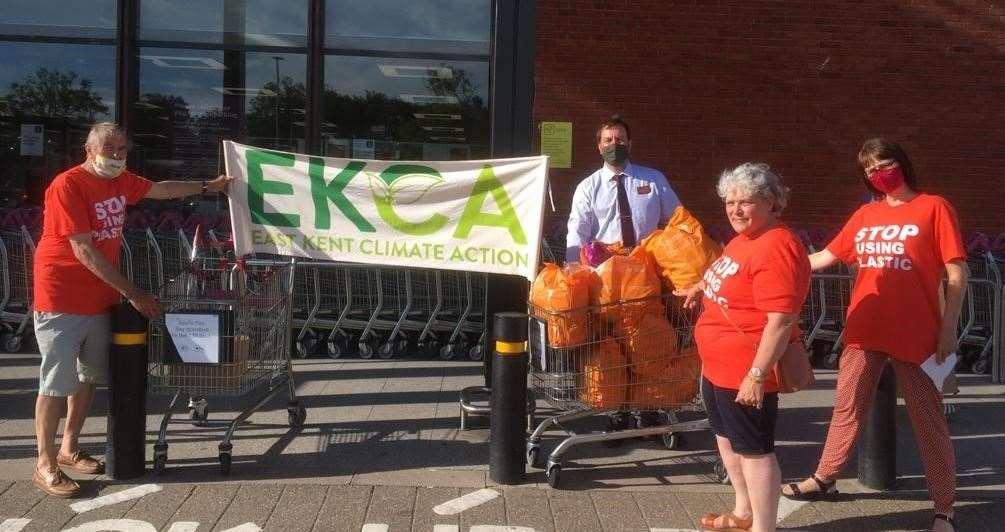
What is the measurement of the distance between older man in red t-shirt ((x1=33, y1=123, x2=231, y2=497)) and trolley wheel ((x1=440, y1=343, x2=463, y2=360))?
13.5ft

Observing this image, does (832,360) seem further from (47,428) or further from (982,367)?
(47,428)

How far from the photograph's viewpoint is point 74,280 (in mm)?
5270

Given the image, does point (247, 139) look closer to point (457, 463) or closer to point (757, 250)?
point (457, 463)

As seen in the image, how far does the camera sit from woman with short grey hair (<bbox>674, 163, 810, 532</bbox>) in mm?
4055

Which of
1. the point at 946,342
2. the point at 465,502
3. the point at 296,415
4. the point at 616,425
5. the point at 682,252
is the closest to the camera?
the point at 946,342

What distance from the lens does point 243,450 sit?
6.11 m

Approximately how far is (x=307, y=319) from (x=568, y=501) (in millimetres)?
4450

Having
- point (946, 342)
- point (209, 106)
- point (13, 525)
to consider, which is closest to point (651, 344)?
point (946, 342)

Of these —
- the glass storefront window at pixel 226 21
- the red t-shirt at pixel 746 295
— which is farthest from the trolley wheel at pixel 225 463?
the glass storefront window at pixel 226 21

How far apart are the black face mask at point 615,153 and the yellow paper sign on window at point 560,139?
11.9 feet

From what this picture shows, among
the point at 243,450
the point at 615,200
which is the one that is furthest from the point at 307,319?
the point at 615,200

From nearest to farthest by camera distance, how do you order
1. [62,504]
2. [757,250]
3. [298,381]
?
[757,250] → [62,504] → [298,381]

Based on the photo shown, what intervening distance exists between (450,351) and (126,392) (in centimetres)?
407

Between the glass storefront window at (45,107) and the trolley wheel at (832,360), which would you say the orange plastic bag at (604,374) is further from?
the glass storefront window at (45,107)
